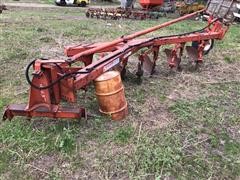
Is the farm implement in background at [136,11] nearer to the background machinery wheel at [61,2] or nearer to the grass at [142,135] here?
the background machinery wheel at [61,2]

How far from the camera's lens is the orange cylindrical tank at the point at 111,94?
183 inches

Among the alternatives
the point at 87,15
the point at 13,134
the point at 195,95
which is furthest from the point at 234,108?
the point at 87,15

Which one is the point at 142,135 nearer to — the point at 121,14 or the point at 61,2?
the point at 121,14

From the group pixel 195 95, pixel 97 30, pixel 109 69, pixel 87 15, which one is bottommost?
pixel 87 15

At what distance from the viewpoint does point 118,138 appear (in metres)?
4.42

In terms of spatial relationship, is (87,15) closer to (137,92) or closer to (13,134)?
(137,92)

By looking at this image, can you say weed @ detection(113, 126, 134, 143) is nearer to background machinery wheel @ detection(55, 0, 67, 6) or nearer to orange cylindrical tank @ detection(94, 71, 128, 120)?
orange cylindrical tank @ detection(94, 71, 128, 120)

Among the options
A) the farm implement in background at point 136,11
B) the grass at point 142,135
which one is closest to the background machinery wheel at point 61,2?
the farm implement in background at point 136,11

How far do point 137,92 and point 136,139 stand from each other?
1526 millimetres

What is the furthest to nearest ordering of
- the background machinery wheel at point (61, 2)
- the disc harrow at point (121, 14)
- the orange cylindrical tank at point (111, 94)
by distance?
the background machinery wheel at point (61, 2) < the disc harrow at point (121, 14) < the orange cylindrical tank at point (111, 94)

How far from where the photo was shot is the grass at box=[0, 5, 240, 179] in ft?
12.8

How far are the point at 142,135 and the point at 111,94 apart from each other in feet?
2.20

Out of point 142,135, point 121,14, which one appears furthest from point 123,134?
point 121,14

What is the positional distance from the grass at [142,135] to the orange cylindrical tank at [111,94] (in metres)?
0.13
